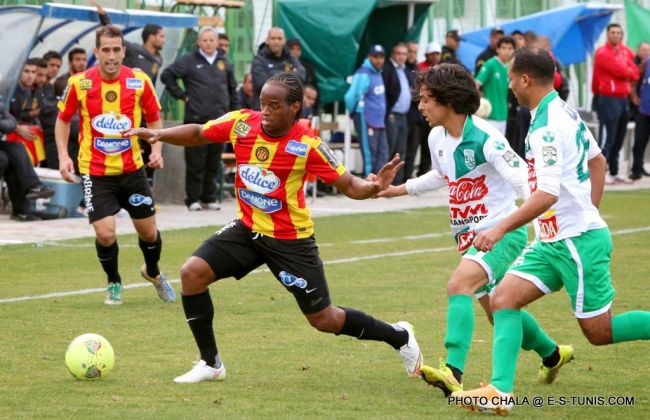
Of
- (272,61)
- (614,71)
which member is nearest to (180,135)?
(272,61)

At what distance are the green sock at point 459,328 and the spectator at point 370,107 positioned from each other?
514 inches

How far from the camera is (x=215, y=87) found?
1766 cm

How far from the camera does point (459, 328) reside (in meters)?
6.93

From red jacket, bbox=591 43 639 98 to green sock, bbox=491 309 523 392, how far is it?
55.0 ft

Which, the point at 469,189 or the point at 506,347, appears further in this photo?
the point at 469,189

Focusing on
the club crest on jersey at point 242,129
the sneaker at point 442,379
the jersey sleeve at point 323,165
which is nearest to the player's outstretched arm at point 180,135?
the club crest on jersey at point 242,129

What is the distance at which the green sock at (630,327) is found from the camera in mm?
6582

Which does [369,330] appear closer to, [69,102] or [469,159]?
[469,159]

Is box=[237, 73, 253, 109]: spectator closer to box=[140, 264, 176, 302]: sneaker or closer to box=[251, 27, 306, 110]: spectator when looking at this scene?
box=[251, 27, 306, 110]: spectator

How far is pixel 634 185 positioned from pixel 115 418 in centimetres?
1814

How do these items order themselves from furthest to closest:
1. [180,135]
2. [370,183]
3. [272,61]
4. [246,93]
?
[246,93], [272,61], [180,135], [370,183]

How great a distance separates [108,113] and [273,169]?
361 centimetres

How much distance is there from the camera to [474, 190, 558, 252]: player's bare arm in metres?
6.18

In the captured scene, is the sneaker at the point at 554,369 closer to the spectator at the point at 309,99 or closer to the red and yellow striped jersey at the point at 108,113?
the red and yellow striped jersey at the point at 108,113
